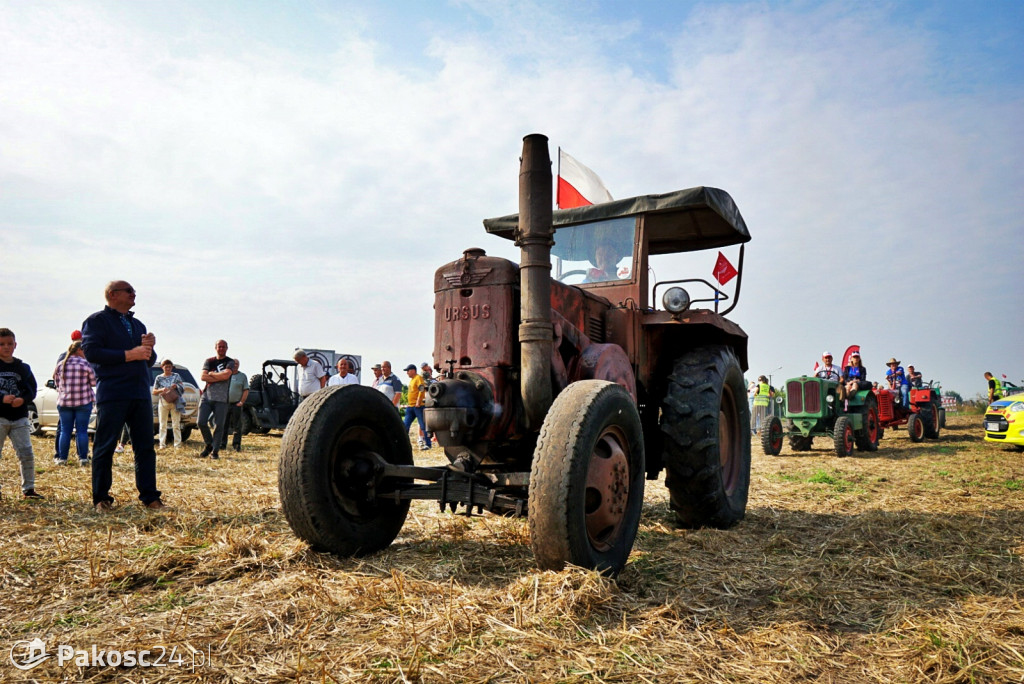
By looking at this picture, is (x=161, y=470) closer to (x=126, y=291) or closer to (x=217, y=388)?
(x=217, y=388)

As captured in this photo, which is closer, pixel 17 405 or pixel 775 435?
pixel 17 405

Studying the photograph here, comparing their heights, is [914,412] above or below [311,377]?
below

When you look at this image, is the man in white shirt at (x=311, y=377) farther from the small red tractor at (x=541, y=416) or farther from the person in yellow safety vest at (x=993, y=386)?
Result: the person in yellow safety vest at (x=993, y=386)

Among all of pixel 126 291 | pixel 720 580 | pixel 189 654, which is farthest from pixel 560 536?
pixel 126 291

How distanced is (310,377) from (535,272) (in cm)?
816

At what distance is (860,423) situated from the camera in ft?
41.7

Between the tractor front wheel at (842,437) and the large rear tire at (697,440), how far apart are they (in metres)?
7.59

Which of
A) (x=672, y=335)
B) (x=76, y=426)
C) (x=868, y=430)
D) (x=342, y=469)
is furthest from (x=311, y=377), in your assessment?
(x=868, y=430)

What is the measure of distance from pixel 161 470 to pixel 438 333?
6.37 m

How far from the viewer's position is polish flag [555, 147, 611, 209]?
6.81 metres

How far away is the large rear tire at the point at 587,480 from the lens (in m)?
3.01

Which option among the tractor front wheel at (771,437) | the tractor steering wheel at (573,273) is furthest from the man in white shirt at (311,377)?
the tractor front wheel at (771,437)

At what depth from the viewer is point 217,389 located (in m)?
10.1

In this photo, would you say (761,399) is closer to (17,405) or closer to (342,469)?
(342,469)
